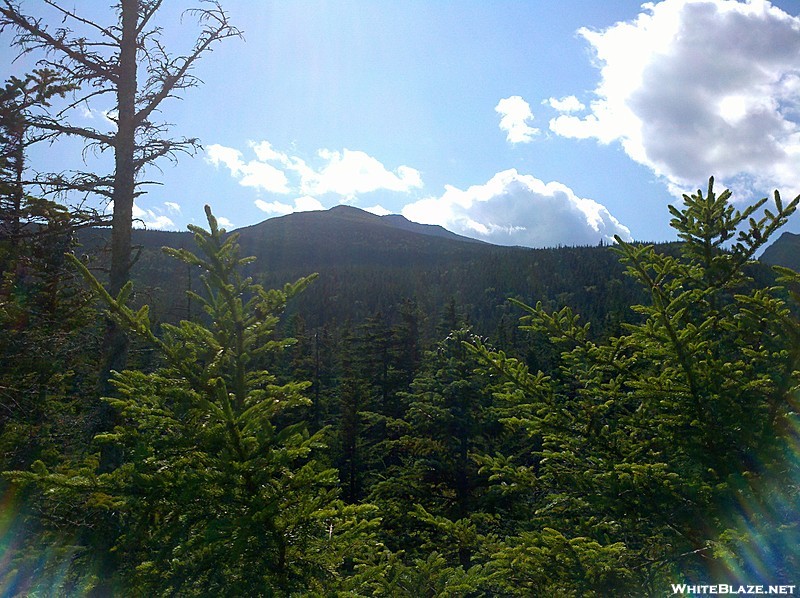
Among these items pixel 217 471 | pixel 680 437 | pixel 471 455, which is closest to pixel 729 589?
pixel 680 437

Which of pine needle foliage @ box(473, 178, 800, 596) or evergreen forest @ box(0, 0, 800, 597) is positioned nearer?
evergreen forest @ box(0, 0, 800, 597)

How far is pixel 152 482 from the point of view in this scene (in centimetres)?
358

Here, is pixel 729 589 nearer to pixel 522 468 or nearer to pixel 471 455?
pixel 522 468

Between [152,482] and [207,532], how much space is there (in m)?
0.58

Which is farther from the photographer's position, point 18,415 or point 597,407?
point 18,415

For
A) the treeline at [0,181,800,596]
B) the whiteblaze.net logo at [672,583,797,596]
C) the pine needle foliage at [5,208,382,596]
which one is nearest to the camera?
the pine needle foliage at [5,208,382,596]

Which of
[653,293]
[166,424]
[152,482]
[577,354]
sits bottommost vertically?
[152,482]

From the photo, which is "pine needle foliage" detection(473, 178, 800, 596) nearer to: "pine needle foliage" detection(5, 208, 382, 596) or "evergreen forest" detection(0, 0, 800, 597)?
"evergreen forest" detection(0, 0, 800, 597)

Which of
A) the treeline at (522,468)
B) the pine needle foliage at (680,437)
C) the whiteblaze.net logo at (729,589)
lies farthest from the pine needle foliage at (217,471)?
the whiteblaze.net logo at (729,589)

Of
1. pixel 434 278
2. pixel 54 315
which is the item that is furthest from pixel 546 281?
pixel 54 315

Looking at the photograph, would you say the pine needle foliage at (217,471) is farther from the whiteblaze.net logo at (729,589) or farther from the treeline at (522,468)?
the whiteblaze.net logo at (729,589)

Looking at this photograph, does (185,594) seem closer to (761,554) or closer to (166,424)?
(166,424)

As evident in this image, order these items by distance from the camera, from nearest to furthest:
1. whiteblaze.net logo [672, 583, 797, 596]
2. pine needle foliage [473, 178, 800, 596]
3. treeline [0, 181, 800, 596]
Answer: treeline [0, 181, 800, 596], whiteblaze.net logo [672, 583, 797, 596], pine needle foliage [473, 178, 800, 596]

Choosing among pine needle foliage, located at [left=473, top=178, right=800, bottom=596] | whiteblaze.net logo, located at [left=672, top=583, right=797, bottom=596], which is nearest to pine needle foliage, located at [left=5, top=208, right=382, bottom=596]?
pine needle foliage, located at [left=473, top=178, right=800, bottom=596]
